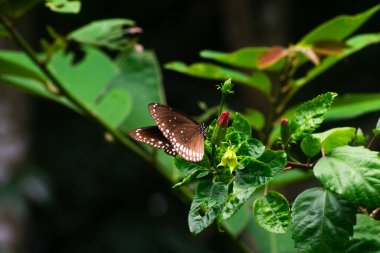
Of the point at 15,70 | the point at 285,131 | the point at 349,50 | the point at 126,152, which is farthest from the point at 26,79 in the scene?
the point at 126,152

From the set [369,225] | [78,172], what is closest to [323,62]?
[369,225]

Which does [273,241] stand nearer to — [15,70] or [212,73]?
[212,73]

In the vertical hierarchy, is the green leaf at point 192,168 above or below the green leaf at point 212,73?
above

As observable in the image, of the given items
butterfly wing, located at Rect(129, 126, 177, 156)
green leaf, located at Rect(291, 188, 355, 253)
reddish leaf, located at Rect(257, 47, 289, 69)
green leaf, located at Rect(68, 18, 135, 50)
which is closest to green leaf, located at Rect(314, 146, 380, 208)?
green leaf, located at Rect(291, 188, 355, 253)

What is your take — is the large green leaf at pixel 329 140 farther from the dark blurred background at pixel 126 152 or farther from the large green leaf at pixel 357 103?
the dark blurred background at pixel 126 152

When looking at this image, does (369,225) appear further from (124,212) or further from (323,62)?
(124,212)

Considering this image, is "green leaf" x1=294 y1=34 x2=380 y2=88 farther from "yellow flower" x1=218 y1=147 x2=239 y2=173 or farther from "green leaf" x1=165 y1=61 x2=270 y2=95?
"yellow flower" x1=218 y1=147 x2=239 y2=173

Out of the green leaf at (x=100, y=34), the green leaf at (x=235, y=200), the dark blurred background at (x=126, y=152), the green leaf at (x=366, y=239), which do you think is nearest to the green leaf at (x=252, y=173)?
the green leaf at (x=235, y=200)
